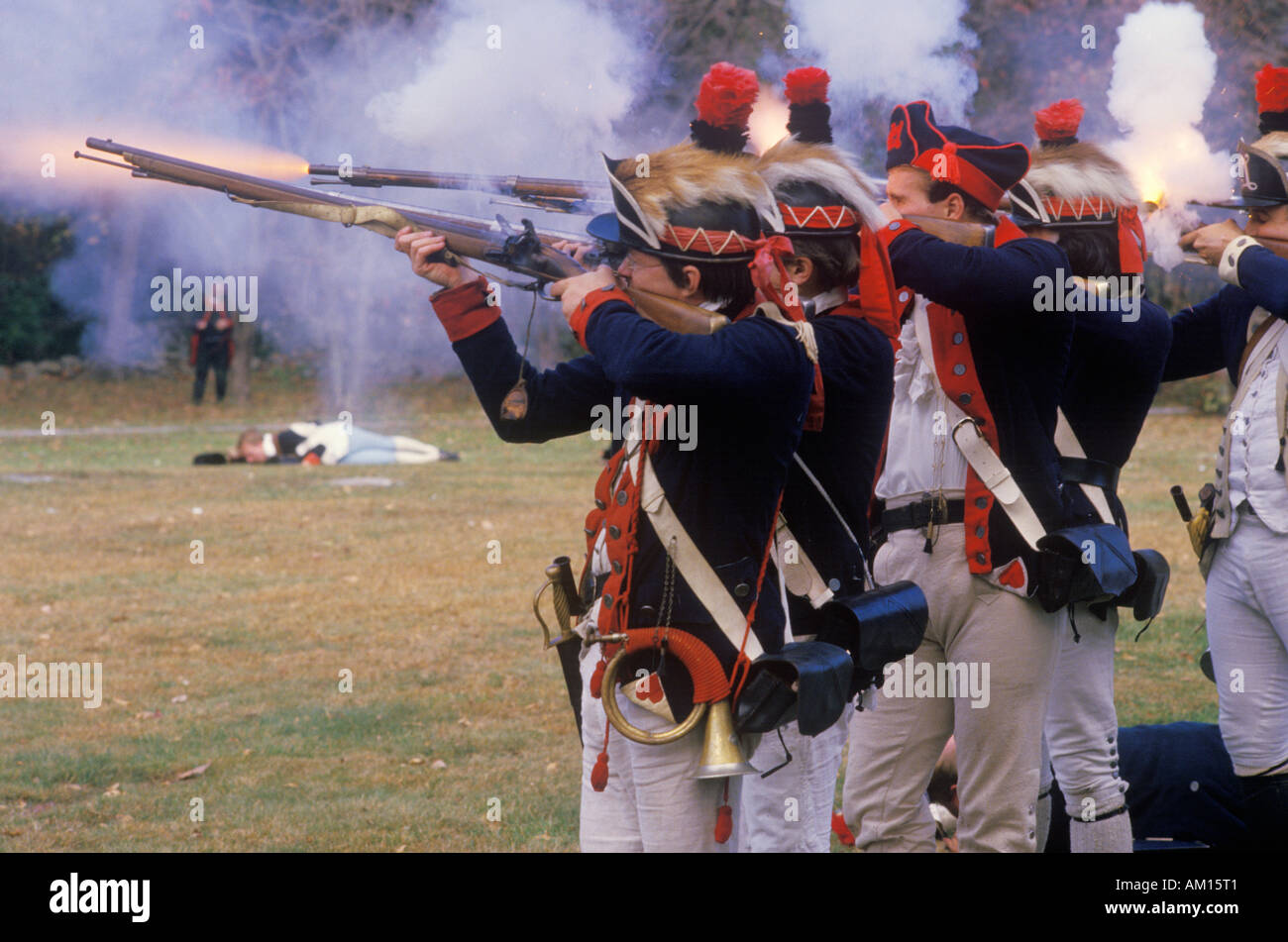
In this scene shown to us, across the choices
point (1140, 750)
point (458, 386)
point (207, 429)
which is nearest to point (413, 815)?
point (1140, 750)

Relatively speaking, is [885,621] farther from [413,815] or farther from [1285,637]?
[413,815]

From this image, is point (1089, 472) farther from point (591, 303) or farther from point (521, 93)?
point (521, 93)

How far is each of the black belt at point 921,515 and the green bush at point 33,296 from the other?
1846cm

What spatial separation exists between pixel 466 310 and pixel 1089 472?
6.70 ft

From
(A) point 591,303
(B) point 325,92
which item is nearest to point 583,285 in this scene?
(A) point 591,303

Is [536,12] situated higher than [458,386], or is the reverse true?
[458,386]

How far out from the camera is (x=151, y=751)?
21.8 feet

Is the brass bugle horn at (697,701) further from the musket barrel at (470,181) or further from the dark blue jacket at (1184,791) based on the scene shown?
the dark blue jacket at (1184,791)

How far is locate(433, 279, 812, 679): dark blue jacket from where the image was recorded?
3.03 metres

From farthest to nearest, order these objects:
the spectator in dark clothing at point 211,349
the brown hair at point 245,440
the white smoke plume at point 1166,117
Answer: the spectator in dark clothing at point 211,349
the brown hair at point 245,440
the white smoke plume at point 1166,117

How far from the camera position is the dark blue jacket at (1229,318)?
4219 mm

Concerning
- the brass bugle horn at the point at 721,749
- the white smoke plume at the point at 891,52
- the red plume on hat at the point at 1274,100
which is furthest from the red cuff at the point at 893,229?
the white smoke plume at the point at 891,52

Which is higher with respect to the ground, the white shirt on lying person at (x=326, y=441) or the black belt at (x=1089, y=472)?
the white shirt on lying person at (x=326, y=441)
